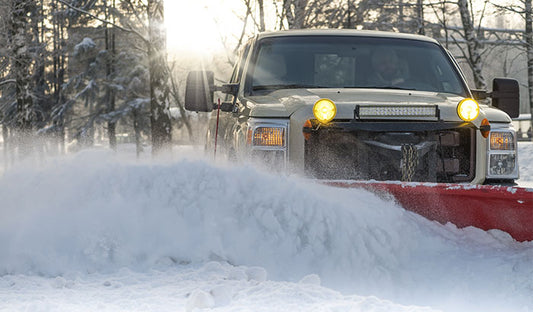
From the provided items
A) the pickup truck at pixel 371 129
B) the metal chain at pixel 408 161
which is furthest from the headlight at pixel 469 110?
A: the metal chain at pixel 408 161

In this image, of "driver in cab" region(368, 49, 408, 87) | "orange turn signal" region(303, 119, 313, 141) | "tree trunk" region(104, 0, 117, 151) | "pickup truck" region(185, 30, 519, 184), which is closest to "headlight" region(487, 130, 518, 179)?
"pickup truck" region(185, 30, 519, 184)

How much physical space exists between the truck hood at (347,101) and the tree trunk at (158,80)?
943cm

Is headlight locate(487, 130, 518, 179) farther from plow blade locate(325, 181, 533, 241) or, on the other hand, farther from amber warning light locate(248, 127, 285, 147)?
amber warning light locate(248, 127, 285, 147)

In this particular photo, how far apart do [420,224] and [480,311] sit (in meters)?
0.76

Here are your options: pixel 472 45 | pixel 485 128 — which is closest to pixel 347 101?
pixel 485 128

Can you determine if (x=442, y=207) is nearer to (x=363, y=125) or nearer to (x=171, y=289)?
(x=363, y=125)

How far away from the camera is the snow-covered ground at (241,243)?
10.4 feet

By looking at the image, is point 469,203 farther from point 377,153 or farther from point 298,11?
point 298,11

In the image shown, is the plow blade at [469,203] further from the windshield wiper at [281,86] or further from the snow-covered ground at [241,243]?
the windshield wiper at [281,86]

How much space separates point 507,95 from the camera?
15.7 feet

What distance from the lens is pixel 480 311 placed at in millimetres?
2918

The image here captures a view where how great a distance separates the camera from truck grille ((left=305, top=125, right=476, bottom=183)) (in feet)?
12.9

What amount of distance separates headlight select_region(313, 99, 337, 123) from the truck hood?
8cm

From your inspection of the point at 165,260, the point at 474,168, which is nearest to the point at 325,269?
the point at 165,260
